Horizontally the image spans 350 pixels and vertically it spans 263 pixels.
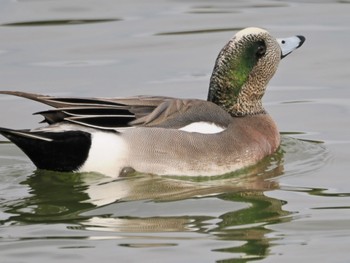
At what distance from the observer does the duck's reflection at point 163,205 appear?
7.02 m

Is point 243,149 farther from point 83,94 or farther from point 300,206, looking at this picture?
point 83,94

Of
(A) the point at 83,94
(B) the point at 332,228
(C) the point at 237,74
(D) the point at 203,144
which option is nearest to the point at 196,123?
(D) the point at 203,144

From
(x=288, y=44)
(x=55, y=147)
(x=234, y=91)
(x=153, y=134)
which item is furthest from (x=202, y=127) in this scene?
(x=288, y=44)

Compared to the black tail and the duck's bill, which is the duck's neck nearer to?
the duck's bill

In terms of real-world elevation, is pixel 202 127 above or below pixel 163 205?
above

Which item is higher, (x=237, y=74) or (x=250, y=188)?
(x=237, y=74)

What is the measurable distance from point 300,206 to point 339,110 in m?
2.48

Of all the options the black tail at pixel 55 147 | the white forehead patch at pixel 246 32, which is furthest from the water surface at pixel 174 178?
the white forehead patch at pixel 246 32

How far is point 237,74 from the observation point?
8.92 m

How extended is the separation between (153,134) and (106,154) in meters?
0.33

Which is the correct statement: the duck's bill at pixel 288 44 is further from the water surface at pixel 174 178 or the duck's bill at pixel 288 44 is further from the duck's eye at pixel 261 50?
the water surface at pixel 174 178

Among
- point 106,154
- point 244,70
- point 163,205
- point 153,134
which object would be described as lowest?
point 163,205

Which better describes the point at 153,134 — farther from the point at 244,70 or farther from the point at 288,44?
the point at 288,44

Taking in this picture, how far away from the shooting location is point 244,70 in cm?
895
